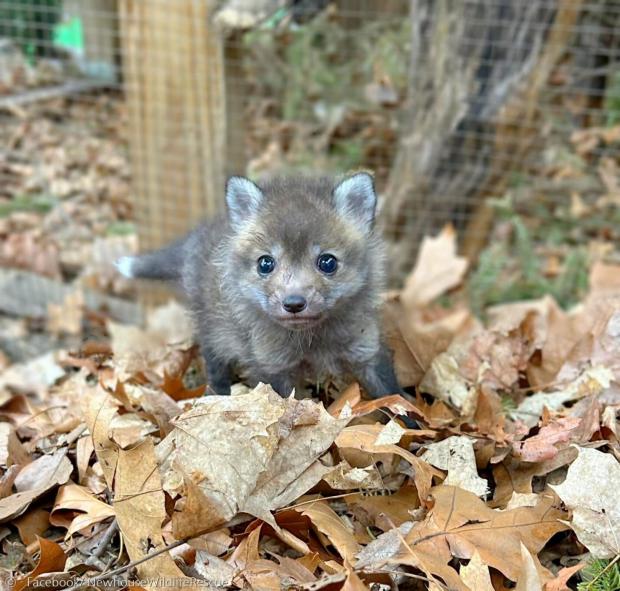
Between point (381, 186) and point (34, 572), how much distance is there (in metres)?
5.71

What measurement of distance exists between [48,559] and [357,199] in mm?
2158

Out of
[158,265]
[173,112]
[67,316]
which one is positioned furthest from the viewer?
[67,316]

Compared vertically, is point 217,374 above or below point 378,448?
below

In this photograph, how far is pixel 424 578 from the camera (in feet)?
8.39

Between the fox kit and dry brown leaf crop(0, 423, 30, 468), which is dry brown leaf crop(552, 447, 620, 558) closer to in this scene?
the fox kit

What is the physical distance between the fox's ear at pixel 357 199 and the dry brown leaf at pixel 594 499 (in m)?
1.59

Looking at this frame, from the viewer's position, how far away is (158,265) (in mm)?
4730

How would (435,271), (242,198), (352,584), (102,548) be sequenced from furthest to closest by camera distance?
(435,271)
(242,198)
(102,548)
(352,584)

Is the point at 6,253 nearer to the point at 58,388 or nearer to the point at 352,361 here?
the point at 58,388

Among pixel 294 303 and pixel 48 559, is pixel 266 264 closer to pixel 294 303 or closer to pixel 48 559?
pixel 294 303

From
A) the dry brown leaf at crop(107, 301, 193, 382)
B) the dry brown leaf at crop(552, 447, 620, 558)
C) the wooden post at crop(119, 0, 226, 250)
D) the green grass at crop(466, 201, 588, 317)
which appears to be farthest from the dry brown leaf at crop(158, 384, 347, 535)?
the green grass at crop(466, 201, 588, 317)

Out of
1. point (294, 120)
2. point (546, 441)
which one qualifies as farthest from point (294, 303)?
point (294, 120)

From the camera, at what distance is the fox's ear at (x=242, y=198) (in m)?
3.87

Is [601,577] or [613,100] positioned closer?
[601,577]
